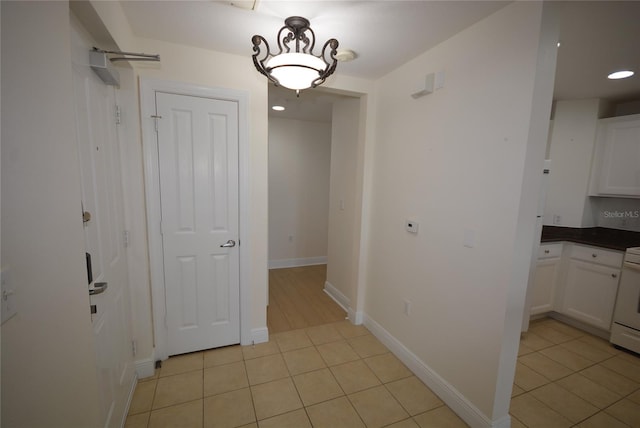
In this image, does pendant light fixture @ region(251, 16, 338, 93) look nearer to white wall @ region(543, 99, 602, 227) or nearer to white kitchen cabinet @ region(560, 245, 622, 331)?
white kitchen cabinet @ region(560, 245, 622, 331)

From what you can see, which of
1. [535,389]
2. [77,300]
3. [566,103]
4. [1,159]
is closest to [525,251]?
[535,389]

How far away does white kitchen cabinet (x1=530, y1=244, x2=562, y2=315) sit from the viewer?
9.11 feet

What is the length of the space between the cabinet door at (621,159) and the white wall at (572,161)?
0.41 feet

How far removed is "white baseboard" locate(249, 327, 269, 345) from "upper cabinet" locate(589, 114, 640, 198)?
3.96 metres

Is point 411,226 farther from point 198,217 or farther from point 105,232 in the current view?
point 105,232

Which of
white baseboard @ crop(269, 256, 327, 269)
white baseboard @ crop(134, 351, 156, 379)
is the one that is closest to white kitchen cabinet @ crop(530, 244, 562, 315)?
white baseboard @ crop(269, 256, 327, 269)

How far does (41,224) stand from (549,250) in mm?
3867

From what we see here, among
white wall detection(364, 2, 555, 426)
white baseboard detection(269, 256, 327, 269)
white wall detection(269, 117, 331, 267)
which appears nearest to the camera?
white wall detection(364, 2, 555, 426)

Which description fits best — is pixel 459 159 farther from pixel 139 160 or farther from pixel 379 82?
pixel 139 160

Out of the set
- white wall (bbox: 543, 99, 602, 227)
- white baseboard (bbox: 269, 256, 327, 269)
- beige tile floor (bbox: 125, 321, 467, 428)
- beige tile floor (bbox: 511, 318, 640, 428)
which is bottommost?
beige tile floor (bbox: 125, 321, 467, 428)

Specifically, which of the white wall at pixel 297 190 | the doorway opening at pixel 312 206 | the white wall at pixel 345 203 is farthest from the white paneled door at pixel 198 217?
the white wall at pixel 297 190

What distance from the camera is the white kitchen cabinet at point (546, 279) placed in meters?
2.78

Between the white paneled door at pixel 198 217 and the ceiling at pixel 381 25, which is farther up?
the ceiling at pixel 381 25

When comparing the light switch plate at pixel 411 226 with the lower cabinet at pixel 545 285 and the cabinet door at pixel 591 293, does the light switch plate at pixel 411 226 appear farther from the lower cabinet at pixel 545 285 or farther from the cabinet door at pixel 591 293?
the cabinet door at pixel 591 293
